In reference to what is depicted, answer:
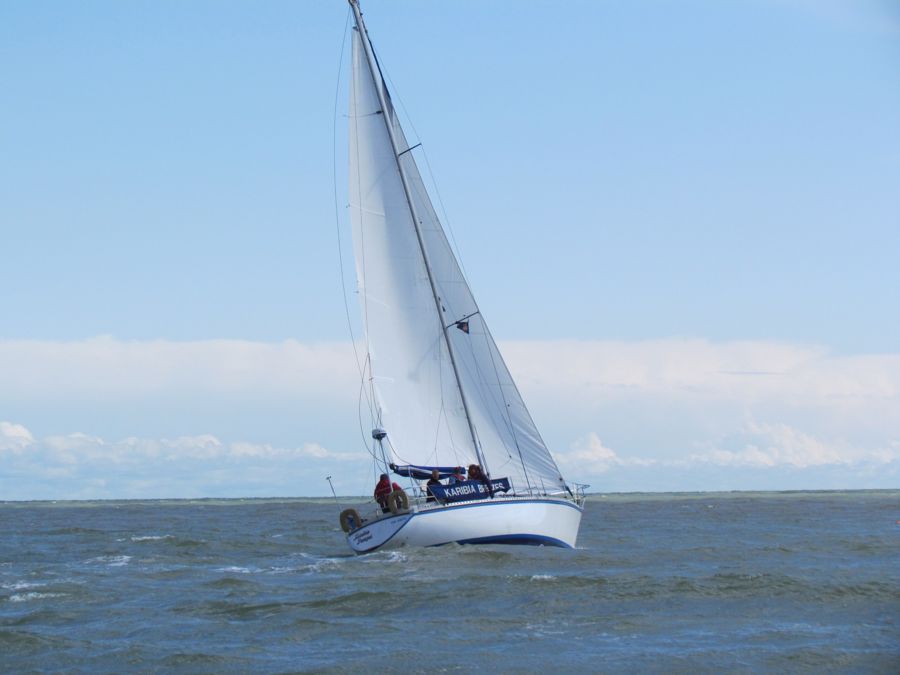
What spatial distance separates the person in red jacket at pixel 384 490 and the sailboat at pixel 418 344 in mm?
190

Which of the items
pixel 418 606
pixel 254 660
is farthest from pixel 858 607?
pixel 254 660

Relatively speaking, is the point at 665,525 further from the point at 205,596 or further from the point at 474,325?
the point at 205,596

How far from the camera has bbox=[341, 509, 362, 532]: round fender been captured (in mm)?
30828

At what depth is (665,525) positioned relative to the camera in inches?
2099

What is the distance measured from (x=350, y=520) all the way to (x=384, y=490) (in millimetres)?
2252

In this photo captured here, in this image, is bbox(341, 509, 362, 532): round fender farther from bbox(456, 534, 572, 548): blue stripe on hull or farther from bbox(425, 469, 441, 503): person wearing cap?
bbox(456, 534, 572, 548): blue stripe on hull

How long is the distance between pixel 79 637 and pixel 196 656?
3.09 metres

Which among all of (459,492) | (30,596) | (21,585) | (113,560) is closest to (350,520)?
(459,492)

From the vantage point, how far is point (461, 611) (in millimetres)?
20891

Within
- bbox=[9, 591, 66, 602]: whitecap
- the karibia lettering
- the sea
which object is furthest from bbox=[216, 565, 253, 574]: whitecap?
bbox=[9, 591, 66, 602]: whitecap

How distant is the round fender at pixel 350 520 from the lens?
3083cm

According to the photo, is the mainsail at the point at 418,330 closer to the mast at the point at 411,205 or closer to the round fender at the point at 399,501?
the mast at the point at 411,205

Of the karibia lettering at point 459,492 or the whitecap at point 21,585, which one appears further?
the karibia lettering at point 459,492

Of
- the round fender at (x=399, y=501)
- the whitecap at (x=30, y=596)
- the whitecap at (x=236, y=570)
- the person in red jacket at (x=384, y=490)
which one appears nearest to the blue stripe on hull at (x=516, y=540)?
the round fender at (x=399, y=501)
